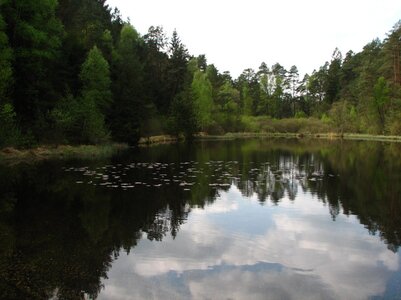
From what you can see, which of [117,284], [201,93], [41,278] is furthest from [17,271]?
[201,93]

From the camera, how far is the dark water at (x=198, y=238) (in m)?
7.22

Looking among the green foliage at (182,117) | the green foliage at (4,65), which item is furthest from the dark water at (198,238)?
the green foliage at (182,117)

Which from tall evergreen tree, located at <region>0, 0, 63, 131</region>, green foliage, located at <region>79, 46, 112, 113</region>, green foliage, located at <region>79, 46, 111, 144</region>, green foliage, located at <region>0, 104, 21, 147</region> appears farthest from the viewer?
green foliage, located at <region>79, 46, 112, 113</region>

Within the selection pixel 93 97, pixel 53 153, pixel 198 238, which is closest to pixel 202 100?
pixel 93 97

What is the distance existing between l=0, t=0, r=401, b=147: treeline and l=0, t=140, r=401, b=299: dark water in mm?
13928

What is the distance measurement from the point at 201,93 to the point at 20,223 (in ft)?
230

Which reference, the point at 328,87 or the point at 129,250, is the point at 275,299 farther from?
the point at 328,87

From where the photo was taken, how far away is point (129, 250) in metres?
9.30

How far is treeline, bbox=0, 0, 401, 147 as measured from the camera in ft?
102

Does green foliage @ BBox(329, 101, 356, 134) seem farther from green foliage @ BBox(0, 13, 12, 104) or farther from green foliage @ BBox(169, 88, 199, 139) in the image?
green foliage @ BBox(0, 13, 12, 104)

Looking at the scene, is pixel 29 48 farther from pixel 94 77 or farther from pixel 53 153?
pixel 94 77

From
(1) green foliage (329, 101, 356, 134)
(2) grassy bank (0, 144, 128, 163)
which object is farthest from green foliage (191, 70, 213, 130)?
(2) grassy bank (0, 144, 128, 163)

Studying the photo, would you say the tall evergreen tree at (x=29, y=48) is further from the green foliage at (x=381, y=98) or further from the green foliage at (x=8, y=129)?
the green foliage at (x=381, y=98)

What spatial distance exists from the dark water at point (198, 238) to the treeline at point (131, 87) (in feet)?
45.7
